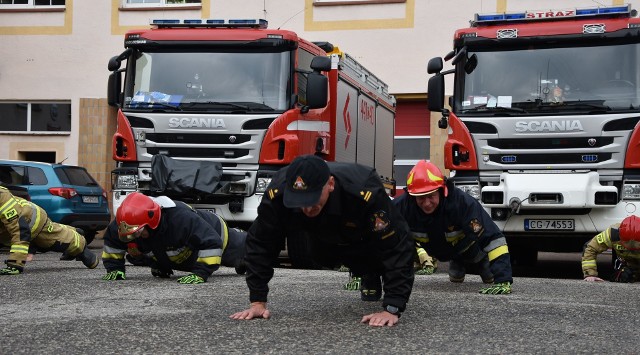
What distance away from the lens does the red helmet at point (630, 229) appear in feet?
32.4

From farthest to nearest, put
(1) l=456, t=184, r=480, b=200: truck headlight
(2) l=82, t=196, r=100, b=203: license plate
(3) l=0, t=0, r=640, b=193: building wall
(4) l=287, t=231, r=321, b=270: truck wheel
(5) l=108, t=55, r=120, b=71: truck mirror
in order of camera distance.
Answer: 1. (3) l=0, t=0, r=640, b=193: building wall
2. (2) l=82, t=196, r=100, b=203: license plate
3. (5) l=108, t=55, r=120, b=71: truck mirror
4. (1) l=456, t=184, r=480, b=200: truck headlight
5. (4) l=287, t=231, r=321, b=270: truck wheel

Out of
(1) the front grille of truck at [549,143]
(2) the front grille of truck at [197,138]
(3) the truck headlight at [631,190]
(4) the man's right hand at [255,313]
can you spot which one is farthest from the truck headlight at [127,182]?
(4) the man's right hand at [255,313]

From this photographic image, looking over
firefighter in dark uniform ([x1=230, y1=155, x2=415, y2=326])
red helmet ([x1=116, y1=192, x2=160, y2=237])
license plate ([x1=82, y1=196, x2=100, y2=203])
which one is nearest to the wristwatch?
firefighter in dark uniform ([x1=230, y1=155, x2=415, y2=326])

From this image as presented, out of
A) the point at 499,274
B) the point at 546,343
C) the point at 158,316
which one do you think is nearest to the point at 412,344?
the point at 546,343

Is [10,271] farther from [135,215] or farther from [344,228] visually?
[344,228]

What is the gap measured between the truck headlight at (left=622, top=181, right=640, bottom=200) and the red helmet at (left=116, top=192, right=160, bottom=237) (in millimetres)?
5328

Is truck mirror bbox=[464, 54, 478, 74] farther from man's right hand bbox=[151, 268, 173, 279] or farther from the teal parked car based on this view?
the teal parked car

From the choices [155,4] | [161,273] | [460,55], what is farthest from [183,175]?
[155,4]

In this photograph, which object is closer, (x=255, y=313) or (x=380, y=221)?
(x=380, y=221)

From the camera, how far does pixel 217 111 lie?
1236 centimetres

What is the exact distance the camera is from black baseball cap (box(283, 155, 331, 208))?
17.0ft

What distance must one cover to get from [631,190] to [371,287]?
17.5 ft

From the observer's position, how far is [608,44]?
449 inches

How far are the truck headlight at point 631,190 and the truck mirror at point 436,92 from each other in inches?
90.2
